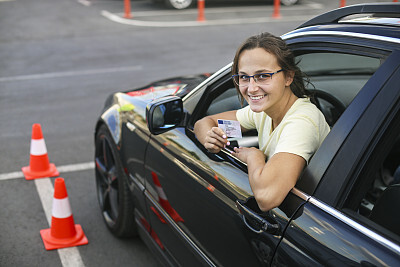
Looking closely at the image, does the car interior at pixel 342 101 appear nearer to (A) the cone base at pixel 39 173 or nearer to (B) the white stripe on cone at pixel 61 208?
(B) the white stripe on cone at pixel 61 208

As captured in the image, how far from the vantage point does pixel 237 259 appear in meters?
2.33

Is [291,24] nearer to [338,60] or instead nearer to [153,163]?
[338,60]

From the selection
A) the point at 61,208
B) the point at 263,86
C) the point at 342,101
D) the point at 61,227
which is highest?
the point at 263,86

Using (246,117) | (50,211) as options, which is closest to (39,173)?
(50,211)

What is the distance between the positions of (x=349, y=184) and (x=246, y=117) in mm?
1046

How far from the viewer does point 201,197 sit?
8.75 ft

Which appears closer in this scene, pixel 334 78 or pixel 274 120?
pixel 274 120

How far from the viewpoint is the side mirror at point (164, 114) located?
2951 mm

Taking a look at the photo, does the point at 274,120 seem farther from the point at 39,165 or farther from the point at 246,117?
the point at 39,165

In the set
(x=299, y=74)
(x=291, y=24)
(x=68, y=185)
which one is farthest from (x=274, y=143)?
(x=291, y=24)

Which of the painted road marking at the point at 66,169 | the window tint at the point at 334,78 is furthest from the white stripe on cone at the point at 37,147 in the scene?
the window tint at the point at 334,78

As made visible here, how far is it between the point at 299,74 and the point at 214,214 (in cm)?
78

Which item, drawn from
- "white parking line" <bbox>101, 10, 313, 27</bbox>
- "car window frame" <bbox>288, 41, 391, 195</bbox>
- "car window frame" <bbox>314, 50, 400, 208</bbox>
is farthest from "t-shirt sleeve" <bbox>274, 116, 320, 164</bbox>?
"white parking line" <bbox>101, 10, 313, 27</bbox>

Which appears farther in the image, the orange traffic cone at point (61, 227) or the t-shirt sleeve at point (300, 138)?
the orange traffic cone at point (61, 227)
